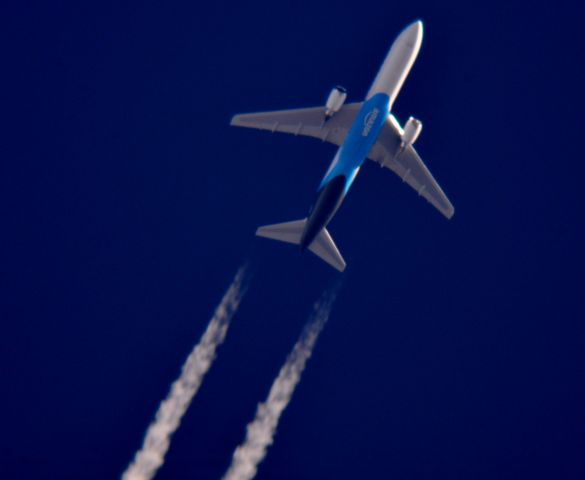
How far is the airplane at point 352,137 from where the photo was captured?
2518 inches

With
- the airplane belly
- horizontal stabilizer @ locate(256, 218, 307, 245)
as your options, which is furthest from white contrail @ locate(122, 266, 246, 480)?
the airplane belly

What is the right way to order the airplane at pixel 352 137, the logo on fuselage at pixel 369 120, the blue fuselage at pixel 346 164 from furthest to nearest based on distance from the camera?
the logo on fuselage at pixel 369 120 < the airplane at pixel 352 137 < the blue fuselage at pixel 346 164

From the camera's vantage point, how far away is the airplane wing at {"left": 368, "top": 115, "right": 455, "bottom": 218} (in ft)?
225

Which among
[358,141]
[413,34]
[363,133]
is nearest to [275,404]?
[358,141]

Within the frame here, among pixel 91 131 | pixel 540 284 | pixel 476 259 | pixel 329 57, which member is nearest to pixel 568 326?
pixel 540 284

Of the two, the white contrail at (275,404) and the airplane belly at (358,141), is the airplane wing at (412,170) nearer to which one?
the airplane belly at (358,141)

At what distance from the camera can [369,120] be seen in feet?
213

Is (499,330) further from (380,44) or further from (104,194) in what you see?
(104,194)

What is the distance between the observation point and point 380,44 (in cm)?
7150

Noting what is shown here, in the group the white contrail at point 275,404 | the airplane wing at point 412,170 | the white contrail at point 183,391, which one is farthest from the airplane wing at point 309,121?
the white contrail at point 275,404

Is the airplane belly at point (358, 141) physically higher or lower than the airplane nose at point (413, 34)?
lower

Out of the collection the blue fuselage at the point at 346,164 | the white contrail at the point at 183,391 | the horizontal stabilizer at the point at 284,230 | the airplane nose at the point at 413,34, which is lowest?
the white contrail at the point at 183,391

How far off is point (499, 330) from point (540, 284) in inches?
199

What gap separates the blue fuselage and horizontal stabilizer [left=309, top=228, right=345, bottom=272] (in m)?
1.23
